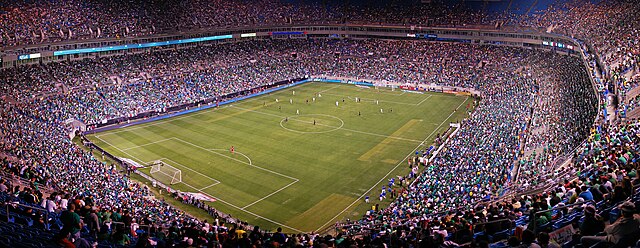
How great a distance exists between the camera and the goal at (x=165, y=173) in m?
36.8

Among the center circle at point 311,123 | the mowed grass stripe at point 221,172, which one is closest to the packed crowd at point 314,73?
the mowed grass stripe at point 221,172

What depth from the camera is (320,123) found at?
52.9 m

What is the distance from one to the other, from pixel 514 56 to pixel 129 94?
52.0 meters

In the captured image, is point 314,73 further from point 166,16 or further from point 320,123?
point 320,123

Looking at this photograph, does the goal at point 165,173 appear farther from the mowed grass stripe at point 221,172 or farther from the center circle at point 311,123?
the center circle at point 311,123

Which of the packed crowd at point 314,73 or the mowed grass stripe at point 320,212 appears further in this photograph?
the mowed grass stripe at point 320,212

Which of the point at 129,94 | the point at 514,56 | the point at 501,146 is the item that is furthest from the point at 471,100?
the point at 129,94

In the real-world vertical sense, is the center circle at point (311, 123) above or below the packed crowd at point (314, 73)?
below

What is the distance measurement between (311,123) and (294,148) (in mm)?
9032

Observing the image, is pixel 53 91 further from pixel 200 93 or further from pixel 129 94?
pixel 200 93

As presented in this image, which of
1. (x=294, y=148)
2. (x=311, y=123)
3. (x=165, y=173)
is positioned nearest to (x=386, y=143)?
(x=294, y=148)

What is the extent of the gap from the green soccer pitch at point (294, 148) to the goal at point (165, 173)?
43cm

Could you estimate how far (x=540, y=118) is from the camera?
39156mm

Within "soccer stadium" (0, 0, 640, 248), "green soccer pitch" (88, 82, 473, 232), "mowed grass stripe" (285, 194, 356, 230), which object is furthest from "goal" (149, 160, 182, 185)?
"mowed grass stripe" (285, 194, 356, 230)
